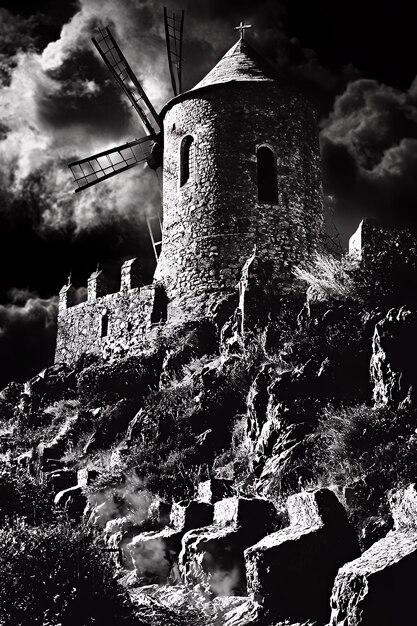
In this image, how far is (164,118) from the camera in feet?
72.8

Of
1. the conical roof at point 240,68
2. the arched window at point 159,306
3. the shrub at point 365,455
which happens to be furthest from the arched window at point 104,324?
the shrub at point 365,455

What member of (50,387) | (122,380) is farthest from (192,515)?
(50,387)

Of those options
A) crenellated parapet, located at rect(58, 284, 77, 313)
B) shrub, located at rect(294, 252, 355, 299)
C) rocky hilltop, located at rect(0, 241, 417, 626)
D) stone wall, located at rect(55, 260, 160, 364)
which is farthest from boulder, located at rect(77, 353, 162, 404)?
crenellated parapet, located at rect(58, 284, 77, 313)

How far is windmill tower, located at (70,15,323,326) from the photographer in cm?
1911

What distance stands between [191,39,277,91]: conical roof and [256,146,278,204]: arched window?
86.2 inches

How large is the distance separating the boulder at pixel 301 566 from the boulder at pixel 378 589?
735 mm

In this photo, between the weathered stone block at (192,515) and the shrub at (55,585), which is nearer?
the shrub at (55,585)

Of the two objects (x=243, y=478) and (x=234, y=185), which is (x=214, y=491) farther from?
(x=234, y=185)

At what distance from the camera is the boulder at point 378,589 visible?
241 inches

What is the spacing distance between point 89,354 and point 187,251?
4.31 meters

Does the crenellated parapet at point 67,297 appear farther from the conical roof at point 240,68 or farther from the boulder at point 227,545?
the boulder at point 227,545

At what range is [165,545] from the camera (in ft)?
30.8

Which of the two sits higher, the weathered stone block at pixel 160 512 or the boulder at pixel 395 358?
the boulder at pixel 395 358

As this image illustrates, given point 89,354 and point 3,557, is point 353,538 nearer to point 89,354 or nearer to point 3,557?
point 3,557
